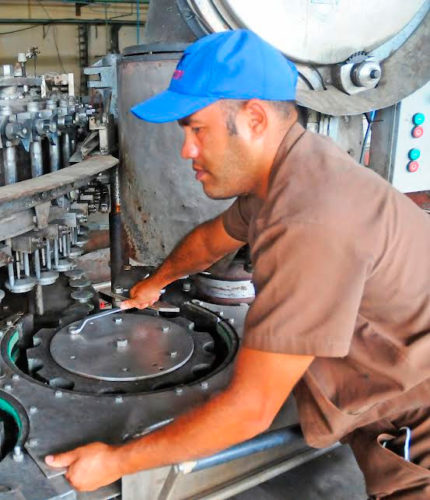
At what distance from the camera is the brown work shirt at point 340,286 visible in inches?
31.7

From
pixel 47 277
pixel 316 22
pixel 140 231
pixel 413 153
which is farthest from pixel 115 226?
pixel 413 153

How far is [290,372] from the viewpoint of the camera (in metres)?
0.85

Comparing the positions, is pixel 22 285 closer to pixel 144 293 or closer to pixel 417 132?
pixel 144 293

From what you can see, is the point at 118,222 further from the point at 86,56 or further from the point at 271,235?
the point at 86,56

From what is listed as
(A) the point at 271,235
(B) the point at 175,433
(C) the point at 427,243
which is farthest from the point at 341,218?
(B) the point at 175,433

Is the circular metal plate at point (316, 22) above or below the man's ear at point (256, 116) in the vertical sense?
above

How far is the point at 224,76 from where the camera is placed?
89 cm

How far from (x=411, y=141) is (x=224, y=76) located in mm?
1342

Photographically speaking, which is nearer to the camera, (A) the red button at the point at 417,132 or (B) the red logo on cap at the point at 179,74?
(B) the red logo on cap at the point at 179,74

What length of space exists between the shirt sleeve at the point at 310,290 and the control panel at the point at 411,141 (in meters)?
1.34

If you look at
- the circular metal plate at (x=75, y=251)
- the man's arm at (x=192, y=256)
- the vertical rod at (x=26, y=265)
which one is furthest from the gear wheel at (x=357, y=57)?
the vertical rod at (x=26, y=265)

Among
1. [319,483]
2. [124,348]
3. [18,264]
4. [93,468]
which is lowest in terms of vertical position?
[319,483]

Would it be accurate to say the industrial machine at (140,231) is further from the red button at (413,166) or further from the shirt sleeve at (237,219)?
the shirt sleeve at (237,219)

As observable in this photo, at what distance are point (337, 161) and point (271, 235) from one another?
6.7 inches
